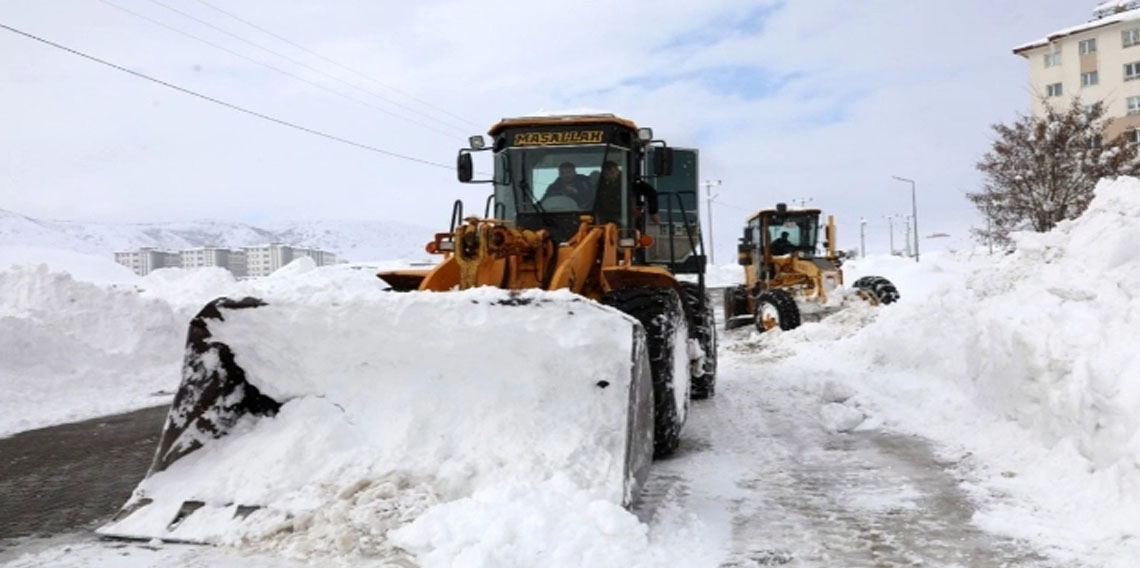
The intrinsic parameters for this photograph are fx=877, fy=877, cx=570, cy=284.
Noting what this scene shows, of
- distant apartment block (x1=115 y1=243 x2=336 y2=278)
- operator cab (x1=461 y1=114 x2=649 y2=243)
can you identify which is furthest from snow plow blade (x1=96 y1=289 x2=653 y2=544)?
distant apartment block (x1=115 y1=243 x2=336 y2=278)

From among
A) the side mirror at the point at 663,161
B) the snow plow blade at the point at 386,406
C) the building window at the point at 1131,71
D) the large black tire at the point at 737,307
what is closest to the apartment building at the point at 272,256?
the large black tire at the point at 737,307

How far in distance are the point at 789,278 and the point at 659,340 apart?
11722 millimetres

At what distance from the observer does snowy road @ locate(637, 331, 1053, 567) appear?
411 cm

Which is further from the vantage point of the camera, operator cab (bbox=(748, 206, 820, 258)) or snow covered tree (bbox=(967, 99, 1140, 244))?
snow covered tree (bbox=(967, 99, 1140, 244))

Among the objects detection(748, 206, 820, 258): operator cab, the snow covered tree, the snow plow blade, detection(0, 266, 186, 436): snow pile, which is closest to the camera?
the snow plow blade

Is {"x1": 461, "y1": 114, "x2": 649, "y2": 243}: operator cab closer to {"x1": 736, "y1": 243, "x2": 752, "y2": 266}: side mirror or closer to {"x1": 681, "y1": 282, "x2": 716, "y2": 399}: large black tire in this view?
{"x1": 681, "y1": 282, "x2": 716, "y2": 399}: large black tire

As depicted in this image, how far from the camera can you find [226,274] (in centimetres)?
2019

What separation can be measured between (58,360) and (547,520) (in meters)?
10.0

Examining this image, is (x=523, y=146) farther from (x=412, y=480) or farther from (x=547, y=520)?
(x=547, y=520)

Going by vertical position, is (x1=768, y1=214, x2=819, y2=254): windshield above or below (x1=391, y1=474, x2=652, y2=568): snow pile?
above

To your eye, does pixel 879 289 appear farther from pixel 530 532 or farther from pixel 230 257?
pixel 230 257

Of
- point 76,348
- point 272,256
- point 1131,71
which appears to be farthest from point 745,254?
point 1131,71

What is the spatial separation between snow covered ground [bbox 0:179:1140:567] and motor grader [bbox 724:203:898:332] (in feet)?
14.3

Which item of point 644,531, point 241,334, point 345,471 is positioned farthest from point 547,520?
point 241,334
